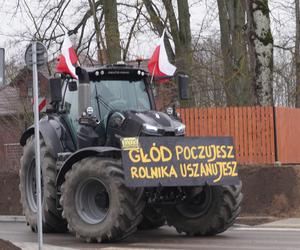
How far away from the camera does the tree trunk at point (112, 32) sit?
23719 mm

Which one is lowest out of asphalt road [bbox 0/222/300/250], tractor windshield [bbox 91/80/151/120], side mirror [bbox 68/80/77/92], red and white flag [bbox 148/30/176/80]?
asphalt road [bbox 0/222/300/250]

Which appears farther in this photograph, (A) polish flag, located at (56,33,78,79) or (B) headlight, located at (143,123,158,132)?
(A) polish flag, located at (56,33,78,79)

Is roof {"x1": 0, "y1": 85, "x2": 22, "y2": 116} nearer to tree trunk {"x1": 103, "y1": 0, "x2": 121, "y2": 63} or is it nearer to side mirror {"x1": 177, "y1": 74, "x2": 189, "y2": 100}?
tree trunk {"x1": 103, "y1": 0, "x2": 121, "y2": 63}

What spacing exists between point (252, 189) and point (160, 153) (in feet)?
18.4

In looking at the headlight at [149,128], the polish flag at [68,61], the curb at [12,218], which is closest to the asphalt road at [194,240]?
the headlight at [149,128]

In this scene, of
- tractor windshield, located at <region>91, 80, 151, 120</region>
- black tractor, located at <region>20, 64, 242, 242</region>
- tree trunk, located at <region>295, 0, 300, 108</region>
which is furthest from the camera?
tree trunk, located at <region>295, 0, 300, 108</region>

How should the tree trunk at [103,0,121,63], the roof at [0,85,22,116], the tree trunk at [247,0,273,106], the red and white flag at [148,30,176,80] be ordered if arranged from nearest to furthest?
the red and white flag at [148,30,176,80]
the tree trunk at [247,0,273,106]
the tree trunk at [103,0,121,63]
the roof at [0,85,22,116]

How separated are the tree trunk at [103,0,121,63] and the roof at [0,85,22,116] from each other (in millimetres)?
12109

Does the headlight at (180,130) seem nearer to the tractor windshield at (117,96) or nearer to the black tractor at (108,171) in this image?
the black tractor at (108,171)

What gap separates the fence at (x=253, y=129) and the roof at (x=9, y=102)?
647 inches

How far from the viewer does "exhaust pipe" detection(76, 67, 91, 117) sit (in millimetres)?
12828

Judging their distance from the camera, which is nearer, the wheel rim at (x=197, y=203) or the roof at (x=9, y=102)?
the wheel rim at (x=197, y=203)

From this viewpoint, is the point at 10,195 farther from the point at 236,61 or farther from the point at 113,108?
the point at 236,61

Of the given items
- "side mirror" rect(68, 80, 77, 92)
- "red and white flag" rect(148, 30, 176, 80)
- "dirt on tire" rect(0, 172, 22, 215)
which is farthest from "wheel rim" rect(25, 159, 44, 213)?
"dirt on tire" rect(0, 172, 22, 215)
